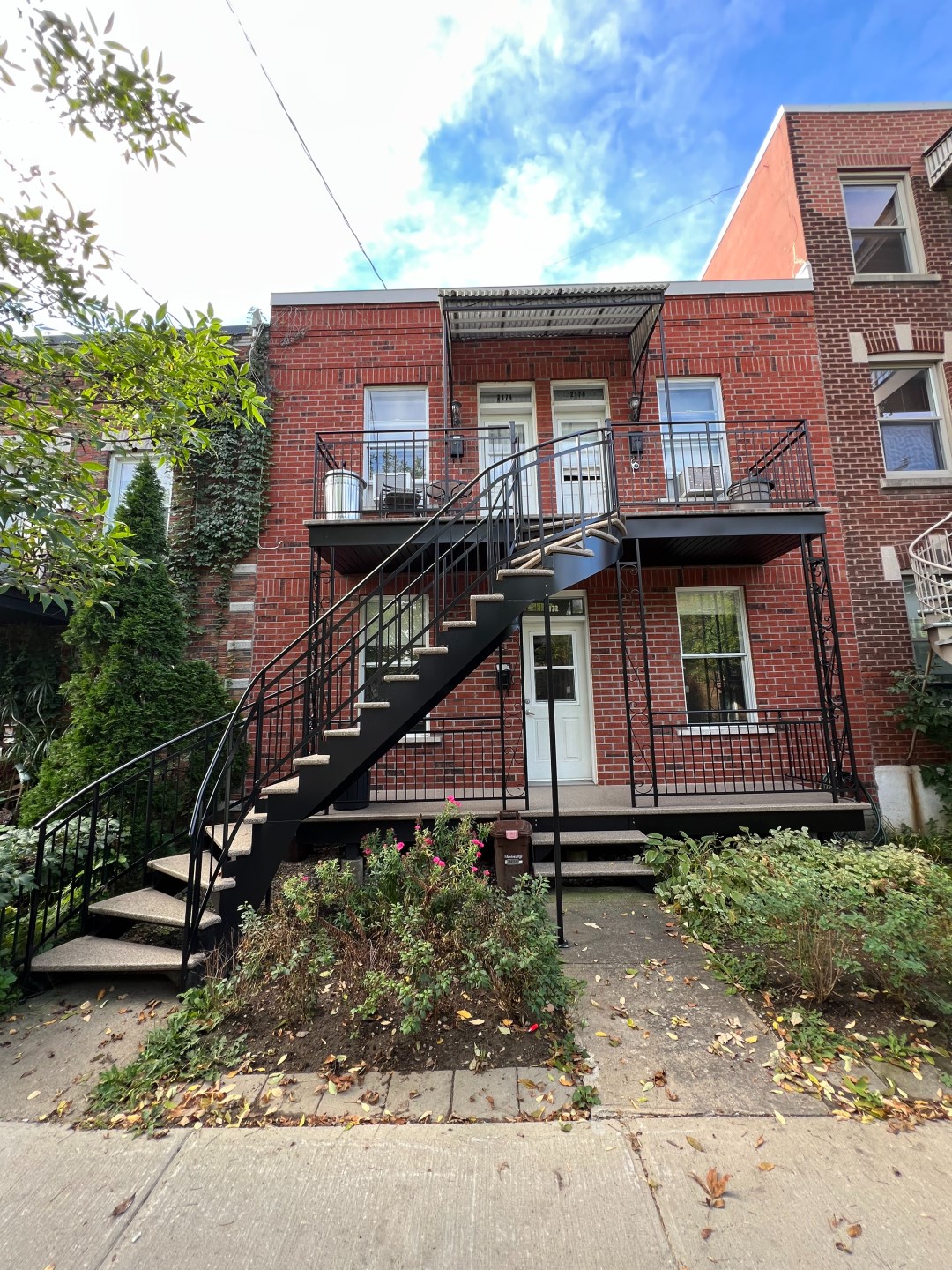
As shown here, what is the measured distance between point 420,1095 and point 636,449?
7456 millimetres

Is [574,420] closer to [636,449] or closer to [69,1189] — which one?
[636,449]

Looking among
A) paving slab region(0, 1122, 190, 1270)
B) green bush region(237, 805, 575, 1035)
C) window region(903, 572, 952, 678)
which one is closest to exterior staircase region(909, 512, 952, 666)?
window region(903, 572, 952, 678)

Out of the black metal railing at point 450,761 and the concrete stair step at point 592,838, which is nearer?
the concrete stair step at point 592,838

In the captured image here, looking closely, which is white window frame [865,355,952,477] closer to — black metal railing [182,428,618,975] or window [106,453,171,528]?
black metal railing [182,428,618,975]

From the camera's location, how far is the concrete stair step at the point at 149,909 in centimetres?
375

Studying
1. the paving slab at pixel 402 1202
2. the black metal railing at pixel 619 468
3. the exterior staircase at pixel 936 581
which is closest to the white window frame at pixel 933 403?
the exterior staircase at pixel 936 581

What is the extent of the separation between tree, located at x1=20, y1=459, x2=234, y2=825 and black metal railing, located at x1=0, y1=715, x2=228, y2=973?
302 mm

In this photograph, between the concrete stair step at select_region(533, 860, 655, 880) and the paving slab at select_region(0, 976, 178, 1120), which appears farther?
the concrete stair step at select_region(533, 860, 655, 880)

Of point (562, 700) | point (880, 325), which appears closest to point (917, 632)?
point (880, 325)

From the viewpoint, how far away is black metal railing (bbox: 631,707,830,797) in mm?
7129

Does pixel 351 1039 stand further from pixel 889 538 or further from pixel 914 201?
pixel 914 201

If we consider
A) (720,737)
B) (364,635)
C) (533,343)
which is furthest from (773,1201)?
(533,343)

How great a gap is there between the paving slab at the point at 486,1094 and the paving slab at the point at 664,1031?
0.40m

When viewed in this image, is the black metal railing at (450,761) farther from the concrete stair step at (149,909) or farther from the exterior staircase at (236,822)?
the concrete stair step at (149,909)
